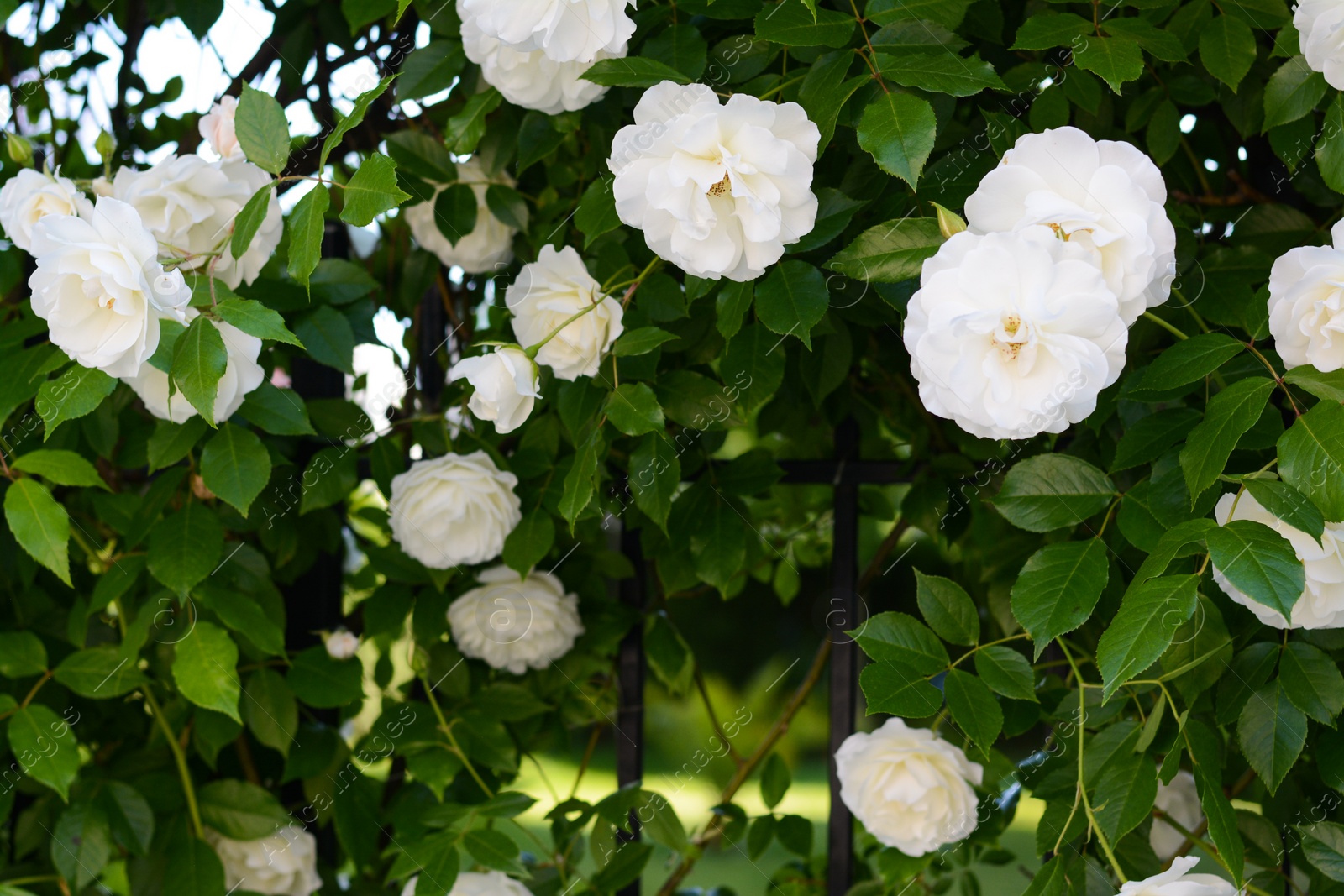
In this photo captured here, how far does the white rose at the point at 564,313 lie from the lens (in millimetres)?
970

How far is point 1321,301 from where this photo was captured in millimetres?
719

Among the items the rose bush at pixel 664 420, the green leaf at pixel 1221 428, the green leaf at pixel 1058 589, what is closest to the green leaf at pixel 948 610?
the rose bush at pixel 664 420

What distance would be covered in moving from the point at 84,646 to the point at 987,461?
1.02 meters

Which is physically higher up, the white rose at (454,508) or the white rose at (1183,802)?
the white rose at (454,508)

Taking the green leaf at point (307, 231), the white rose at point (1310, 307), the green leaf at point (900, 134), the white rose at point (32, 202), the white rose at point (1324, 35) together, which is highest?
the white rose at point (32, 202)

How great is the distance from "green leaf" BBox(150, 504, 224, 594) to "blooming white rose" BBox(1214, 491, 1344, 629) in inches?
35.0

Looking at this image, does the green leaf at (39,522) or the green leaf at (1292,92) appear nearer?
the green leaf at (1292,92)

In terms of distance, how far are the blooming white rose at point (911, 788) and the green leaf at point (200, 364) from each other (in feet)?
2.26

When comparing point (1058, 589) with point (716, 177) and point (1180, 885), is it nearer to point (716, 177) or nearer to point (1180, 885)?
point (1180, 885)

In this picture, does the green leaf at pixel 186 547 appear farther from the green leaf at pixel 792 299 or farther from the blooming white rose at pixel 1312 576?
the blooming white rose at pixel 1312 576

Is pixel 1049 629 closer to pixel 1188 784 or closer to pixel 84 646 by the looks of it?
pixel 1188 784

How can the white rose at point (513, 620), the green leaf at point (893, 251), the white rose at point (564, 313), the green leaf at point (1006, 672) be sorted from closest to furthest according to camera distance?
the green leaf at point (893, 251) < the green leaf at point (1006, 672) < the white rose at point (564, 313) < the white rose at point (513, 620)

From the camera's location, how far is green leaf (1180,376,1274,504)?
73 cm

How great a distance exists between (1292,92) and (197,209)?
3.08 ft
